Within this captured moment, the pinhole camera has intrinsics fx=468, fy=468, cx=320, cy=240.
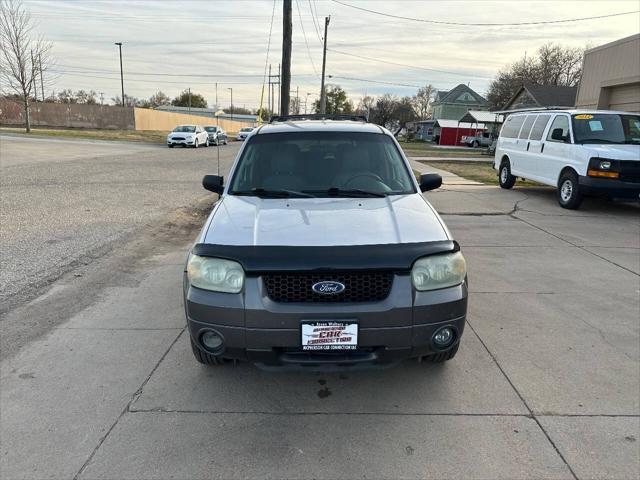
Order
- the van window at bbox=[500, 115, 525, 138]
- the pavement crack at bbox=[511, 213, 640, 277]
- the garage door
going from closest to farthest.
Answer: the pavement crack at bbox=[511, 213, 640, 277], the van window at bbox=[500, 115, 525, 138], the garage door

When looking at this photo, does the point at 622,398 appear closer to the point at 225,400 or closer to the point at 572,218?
the point at 225,400

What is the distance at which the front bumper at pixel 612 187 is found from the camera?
9.26 meters

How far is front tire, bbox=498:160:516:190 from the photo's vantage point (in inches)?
528

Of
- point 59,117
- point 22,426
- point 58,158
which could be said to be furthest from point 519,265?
point 59,117

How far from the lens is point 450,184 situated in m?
14.8

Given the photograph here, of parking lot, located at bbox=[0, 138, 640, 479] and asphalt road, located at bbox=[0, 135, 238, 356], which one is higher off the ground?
asphalt road, located at bbox=[0, 135, 238, 356]

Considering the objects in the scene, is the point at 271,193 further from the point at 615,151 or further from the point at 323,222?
the point at 615,151

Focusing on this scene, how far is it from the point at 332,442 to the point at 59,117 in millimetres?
54811

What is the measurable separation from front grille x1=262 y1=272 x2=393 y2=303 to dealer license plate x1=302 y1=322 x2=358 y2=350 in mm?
143

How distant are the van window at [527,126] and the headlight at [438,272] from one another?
10518mm

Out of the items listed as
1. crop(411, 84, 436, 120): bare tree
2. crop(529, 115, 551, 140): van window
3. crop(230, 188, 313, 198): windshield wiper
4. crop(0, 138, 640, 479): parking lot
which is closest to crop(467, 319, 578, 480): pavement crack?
crop(0, 138, 640, 479): parking lot

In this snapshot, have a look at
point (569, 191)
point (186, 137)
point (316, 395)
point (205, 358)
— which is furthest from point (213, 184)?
point (186, 137)

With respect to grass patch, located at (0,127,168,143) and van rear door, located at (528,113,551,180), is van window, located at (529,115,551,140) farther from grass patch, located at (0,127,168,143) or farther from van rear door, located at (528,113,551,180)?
grass patch, located at (0,127,168,143)

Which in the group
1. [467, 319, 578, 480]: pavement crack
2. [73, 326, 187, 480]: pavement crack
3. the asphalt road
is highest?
the asphalt road
